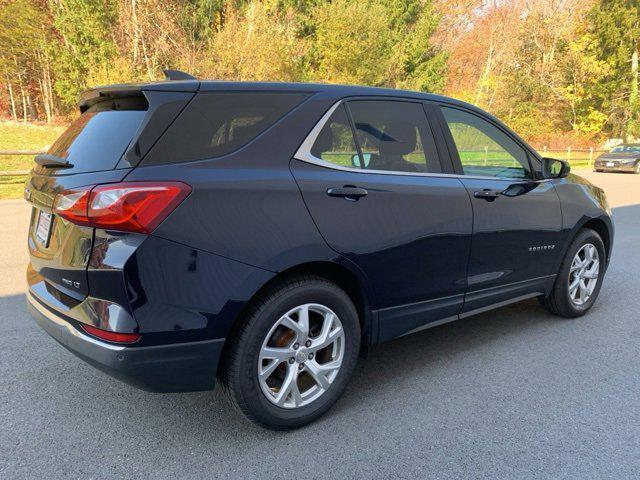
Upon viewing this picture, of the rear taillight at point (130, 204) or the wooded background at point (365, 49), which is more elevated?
the wooded background at point (365, 49)

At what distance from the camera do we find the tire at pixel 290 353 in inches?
94.2

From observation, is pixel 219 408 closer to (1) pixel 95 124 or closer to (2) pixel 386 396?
(2) pixel 386 396

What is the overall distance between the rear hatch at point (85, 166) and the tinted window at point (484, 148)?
1867 mm

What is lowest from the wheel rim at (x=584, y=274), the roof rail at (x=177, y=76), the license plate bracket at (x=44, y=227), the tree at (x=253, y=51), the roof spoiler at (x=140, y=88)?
the wheel rim at (x=584, y=274)

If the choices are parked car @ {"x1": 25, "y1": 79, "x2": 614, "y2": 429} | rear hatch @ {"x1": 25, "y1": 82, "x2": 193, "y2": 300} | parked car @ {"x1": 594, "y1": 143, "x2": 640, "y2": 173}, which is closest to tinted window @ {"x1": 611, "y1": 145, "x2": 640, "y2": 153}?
parked car @ {"x1": 594, "y1": 143, "x2": 640, "y2": 173}

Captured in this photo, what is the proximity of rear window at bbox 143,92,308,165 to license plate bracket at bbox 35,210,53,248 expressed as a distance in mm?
687

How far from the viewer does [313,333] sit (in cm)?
269

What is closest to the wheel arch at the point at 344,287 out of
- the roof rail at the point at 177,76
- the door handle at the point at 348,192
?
the door handle at the point at 348,192

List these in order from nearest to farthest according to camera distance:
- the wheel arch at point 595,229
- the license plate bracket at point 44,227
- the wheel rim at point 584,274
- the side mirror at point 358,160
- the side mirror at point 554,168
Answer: the license plate bracket at point 44,227
the side mirror at point 358,160
the side mirror at point 554,168
the wheel arch at point 595,229
the wheel rim at point 584,274

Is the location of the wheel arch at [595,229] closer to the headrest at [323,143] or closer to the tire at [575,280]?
the tire at [575,280]

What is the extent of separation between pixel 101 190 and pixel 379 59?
2336 cm

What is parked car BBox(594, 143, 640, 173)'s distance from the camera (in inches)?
899

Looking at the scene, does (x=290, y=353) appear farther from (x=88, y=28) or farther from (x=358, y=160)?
(x=88, y=28)

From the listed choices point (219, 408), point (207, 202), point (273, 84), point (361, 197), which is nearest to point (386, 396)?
point (219, 408)
